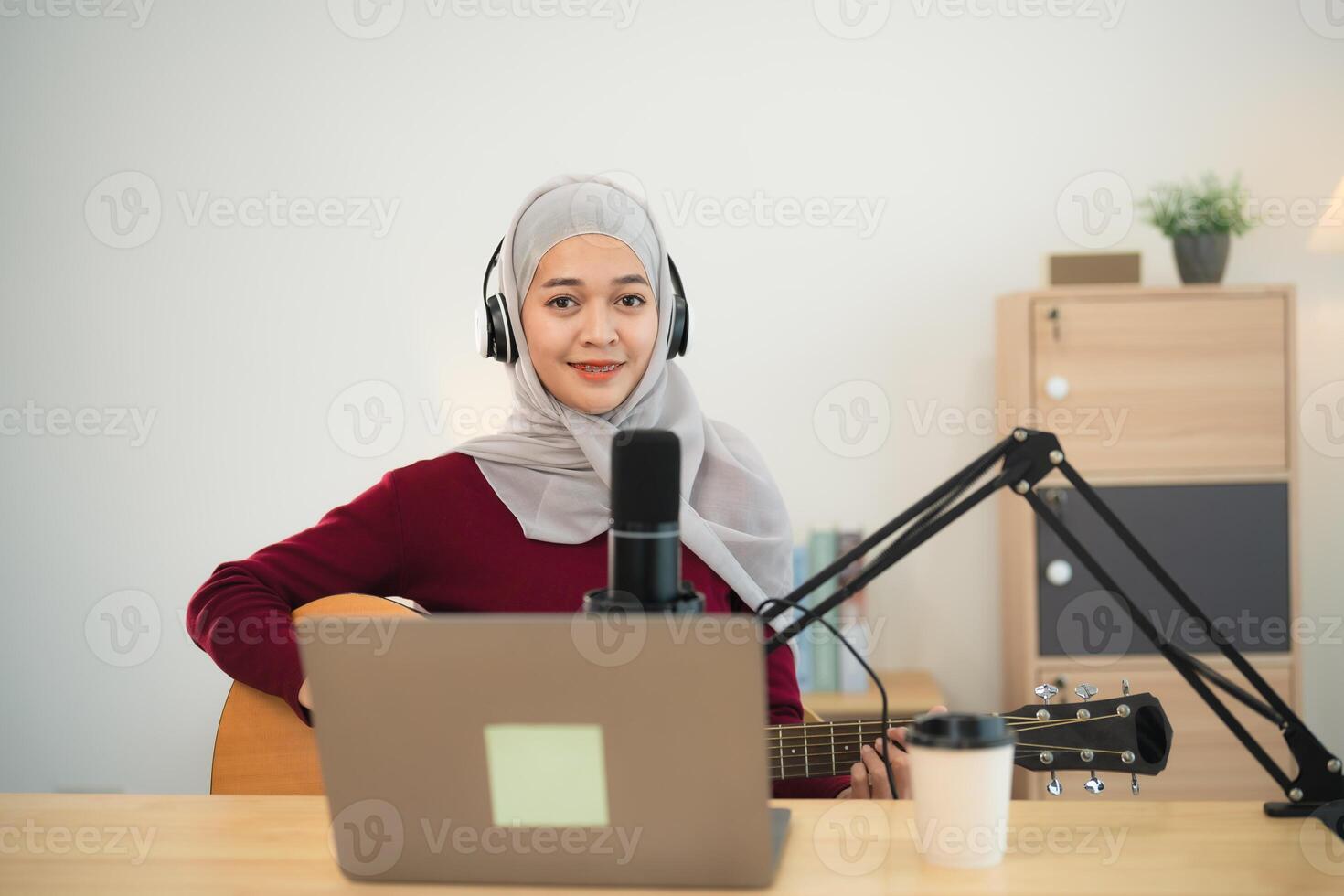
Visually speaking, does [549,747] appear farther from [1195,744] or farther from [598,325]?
[1195,744]

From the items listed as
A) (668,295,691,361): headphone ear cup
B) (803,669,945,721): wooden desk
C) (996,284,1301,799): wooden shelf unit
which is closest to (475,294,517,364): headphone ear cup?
(668,295,691,361): headphone ear cup

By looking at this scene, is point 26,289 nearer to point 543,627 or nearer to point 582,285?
point 582,285

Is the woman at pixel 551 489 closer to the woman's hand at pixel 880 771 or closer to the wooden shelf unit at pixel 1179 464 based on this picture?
the woman's hand at pixel 880 771

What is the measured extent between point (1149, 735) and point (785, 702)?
768 mm

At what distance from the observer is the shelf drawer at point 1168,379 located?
307cm

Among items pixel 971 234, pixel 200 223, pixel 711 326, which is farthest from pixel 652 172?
pixel 200 223

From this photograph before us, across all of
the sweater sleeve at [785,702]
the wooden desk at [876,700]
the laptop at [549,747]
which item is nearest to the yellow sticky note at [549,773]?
the laptop at [549,747]

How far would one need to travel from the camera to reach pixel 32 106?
3.61 m

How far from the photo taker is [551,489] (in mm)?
1972

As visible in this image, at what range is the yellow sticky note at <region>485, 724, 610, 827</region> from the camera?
944 mm

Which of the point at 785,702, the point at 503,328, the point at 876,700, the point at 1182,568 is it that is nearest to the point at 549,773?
the point at 785,702

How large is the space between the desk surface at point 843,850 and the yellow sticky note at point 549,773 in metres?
0.08

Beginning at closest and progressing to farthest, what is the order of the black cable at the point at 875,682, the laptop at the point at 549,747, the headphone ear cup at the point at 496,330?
the laptop at the point at 549,747 → the black cable at the point at 875,682 → the headphone ear cup at the point at 496,330

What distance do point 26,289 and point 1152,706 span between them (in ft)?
11.6
